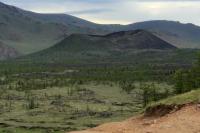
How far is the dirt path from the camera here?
1324 inches

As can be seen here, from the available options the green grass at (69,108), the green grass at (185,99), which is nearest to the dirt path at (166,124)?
the green grass at (185,99)

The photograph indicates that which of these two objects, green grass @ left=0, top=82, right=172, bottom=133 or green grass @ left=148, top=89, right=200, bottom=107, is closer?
green grass @ left=148, top=89, right=200, bottom=107

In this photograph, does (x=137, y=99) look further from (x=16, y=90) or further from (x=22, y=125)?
(x=22, y=125)

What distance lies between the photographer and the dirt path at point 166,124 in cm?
3362

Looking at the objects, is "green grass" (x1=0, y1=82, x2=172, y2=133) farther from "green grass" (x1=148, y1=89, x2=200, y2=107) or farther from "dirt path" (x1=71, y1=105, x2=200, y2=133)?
"dirt path" (x1=71, y1=105, x2=200, y2=133)

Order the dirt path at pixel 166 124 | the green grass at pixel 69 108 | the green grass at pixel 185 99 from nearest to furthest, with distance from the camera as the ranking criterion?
the dirt path at pixel 166 124 → the green grass at pixel 185 99 → the green grass at pixel 69 108

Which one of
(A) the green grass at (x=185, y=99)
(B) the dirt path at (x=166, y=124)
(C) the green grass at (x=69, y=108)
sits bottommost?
(C) the green grass at (x=69, y=108)

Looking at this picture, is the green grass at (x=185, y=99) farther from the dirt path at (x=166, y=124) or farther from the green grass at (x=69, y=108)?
Answer: the green grass at (x=69, y=108)

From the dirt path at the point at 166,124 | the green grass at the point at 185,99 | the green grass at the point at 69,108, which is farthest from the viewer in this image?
the green grass at the point at 69,108

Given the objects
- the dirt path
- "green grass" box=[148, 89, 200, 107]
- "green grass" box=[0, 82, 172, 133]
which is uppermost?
"green grass" box=[148, 89, 200, 107]

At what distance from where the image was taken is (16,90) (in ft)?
605

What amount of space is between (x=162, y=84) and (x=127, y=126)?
522 ft

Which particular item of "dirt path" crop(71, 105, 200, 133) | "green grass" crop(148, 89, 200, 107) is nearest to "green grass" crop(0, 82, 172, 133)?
"green grass" crop(148, 89, 200, 107)

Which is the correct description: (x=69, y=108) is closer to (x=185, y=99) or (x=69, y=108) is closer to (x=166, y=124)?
(x=185, y=99)
